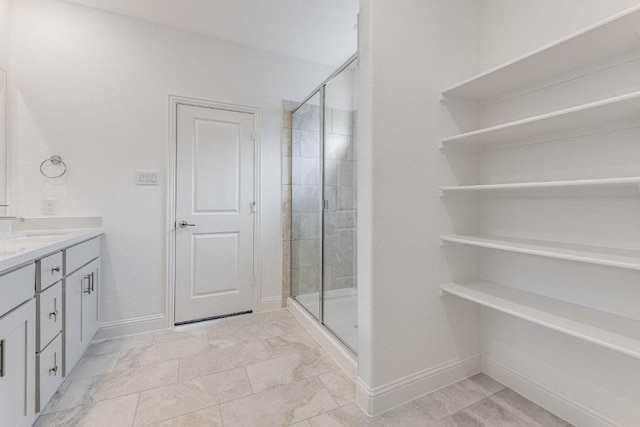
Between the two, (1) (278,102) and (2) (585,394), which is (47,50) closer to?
(1) (278,102)

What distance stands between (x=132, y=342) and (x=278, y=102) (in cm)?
245

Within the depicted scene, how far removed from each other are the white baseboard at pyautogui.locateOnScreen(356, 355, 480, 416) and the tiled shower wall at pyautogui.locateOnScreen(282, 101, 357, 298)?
27.9 inches

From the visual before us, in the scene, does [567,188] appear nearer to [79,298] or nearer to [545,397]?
[545,397]

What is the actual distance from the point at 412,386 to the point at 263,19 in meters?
2.85

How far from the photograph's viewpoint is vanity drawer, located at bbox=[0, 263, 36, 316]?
105 cm

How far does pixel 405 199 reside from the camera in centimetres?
155

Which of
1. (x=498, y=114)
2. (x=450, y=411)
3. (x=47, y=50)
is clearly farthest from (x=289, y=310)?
(x=47, y=50)

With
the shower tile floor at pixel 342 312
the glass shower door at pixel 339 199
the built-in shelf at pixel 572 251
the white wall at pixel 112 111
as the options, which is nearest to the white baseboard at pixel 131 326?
the white wall at pixel 112 111

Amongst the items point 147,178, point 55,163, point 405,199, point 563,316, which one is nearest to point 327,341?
point 405,199

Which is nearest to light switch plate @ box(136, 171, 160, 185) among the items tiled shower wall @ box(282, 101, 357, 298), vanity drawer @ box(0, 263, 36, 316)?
tiled shower wall @ box(282, 101, 357, 298)

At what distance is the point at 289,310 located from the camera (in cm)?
286

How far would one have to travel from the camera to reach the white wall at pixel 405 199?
1476mm

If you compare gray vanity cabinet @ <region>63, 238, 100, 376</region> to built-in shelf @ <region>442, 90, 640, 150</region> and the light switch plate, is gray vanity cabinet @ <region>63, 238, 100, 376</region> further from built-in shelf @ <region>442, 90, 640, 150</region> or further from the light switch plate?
built-in shelf @ <region>442, 90, 640, 150</region>

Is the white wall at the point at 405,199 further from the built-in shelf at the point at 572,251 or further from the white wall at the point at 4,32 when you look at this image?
the white wall at the point at 4,32
